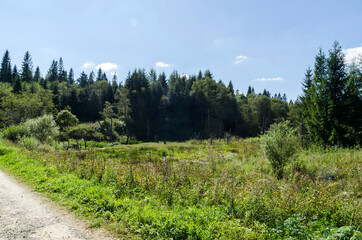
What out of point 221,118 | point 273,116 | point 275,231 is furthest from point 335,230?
point 273,116

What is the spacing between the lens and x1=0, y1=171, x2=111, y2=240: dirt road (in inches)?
171

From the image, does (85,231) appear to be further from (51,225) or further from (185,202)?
(185,202)

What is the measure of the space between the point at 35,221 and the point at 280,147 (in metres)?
10.8

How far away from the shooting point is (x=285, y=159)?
35.0ft

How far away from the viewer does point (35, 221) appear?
16.1ft

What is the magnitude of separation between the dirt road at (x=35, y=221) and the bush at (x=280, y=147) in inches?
368

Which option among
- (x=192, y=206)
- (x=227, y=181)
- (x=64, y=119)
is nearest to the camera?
(x=192, y=206)

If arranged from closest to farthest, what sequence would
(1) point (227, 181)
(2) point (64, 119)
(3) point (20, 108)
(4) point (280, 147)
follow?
(1) point (227, 181), (4) point (280, 147), (3) point (20, 108), (2) point (64, 119)

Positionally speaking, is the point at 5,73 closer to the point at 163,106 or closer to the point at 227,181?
the point at 163,106

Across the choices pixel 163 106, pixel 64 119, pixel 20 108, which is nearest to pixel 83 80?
pixel 163 106

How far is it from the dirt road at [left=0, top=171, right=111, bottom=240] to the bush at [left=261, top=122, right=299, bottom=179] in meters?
9.34

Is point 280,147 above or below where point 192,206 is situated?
above

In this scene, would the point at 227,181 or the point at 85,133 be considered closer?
the point at 227,181

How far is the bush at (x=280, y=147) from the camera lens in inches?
416
